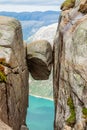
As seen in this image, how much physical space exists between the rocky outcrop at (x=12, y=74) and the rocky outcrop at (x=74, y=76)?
279 inches

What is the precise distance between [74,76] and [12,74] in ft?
38.0

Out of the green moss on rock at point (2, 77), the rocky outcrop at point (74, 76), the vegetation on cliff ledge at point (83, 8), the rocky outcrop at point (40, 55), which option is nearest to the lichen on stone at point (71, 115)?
the rocky outcrop at point (74, 76)

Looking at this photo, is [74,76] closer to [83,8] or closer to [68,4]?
[83,8]

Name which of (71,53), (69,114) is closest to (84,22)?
(71,53)

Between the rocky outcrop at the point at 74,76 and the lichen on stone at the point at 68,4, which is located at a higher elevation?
the lichen on stone at the point at 68,4

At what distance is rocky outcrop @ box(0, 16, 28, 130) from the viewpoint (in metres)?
44.5

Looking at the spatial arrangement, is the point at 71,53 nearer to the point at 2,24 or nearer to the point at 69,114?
the point at 69,114

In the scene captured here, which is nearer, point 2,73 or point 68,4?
point 2,73

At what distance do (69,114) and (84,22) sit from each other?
1105 centimetres

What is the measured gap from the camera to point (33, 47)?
5747 centimetres

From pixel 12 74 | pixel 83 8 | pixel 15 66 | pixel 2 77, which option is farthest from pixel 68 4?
pixel 2 77

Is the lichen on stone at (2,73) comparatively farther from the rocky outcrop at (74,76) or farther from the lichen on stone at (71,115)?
the lichen on stone at (71,115)

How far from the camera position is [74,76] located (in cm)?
3803

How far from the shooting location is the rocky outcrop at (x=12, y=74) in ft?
146
